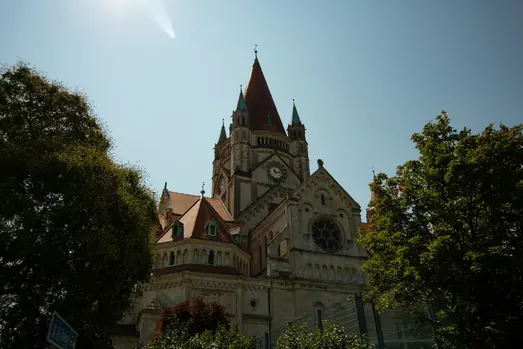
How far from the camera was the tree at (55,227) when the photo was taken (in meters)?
14.4

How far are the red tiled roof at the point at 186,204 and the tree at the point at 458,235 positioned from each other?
23.2 m

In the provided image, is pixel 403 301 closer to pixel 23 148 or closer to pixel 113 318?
pixel 113 318

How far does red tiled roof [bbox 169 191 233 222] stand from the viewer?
40606 millimetres

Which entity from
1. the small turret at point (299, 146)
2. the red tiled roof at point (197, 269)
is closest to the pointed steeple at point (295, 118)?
→ the small turret at point (299, 146)

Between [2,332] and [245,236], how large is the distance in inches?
1024

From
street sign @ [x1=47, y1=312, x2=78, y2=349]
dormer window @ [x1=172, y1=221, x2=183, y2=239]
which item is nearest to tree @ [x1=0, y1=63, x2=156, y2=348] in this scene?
street sign @ [x1=47, y1=312, x2=78, y2=349]

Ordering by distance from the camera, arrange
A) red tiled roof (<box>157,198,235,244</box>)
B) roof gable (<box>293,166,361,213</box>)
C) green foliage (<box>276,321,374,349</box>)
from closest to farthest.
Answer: green foliage (<box>276,321,374,349</box>)
red tiled roof (<box>157,198,235,244</box>)
roof gable (<box>293,166,361,213</box>)

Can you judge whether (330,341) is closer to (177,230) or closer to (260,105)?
(177,230)

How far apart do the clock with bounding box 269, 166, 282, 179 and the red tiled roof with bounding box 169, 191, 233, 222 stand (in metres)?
6.26

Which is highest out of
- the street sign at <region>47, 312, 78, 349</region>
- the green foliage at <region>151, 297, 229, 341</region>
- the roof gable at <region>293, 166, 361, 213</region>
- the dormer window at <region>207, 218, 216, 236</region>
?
the roof gable at <region>293, 166, 361, 213</region>

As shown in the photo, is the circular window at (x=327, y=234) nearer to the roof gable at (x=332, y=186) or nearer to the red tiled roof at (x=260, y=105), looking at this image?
the roof gable at (x=332, y=186)

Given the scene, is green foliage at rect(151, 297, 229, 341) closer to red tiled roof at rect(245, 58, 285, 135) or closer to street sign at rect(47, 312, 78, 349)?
street sign at rect(47, 312, 78, 349)

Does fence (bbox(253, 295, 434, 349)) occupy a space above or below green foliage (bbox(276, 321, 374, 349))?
above

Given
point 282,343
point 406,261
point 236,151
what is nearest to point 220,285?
point 282,343
